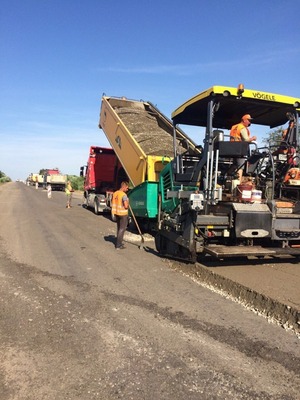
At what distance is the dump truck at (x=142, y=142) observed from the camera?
360 inches

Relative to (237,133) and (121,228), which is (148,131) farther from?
(237,133)

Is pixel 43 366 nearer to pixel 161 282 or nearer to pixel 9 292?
pixel 9 292

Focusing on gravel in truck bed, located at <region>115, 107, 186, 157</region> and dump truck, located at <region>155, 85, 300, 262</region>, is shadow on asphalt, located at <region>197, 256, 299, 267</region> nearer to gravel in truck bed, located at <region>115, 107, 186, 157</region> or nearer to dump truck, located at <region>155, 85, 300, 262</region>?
dump truck, located at <region>155, 85, 300, 262</region>

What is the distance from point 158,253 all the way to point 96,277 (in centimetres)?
212

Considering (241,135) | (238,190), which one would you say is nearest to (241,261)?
(238,190)

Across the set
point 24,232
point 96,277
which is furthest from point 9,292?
point 24,232

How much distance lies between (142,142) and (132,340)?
751cm

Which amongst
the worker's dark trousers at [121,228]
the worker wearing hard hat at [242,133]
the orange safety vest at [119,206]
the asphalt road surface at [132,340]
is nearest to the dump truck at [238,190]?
the worker wearing hard hat at [242,133]

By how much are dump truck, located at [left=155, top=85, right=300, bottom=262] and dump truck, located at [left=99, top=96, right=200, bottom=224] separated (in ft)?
3.30

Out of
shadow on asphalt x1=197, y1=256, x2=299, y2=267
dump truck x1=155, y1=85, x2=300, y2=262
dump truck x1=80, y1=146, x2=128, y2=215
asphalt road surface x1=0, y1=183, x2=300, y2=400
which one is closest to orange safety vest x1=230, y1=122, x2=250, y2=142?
dump truck x1=155, y1=85, x2=300, y2=262

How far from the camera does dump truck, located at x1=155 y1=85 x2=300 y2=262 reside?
19.1 feet

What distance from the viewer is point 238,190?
19.7 ft

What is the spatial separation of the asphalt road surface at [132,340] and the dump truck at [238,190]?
838 millimetres

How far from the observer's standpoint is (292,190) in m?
6.49
